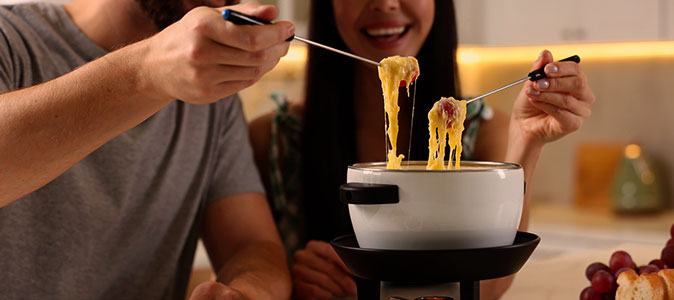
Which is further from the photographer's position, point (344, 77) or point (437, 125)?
point (344, 77)

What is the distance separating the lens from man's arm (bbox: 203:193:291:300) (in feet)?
3.78

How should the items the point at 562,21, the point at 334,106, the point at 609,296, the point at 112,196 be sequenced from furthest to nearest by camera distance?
1. the point at 562,21
2. the point at 334,106
3. the point at 112,196
4. the point at 609,296

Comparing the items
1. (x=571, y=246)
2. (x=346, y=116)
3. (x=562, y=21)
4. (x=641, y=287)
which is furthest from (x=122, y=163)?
(x=562, y=21)

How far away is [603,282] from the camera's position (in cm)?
92

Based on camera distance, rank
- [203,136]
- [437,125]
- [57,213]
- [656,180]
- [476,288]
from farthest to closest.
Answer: [656,180] < [203,136] < [57,213] < [437,125] < [476,288]

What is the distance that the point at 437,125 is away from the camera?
0.88 m

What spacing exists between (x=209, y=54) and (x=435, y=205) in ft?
1.00

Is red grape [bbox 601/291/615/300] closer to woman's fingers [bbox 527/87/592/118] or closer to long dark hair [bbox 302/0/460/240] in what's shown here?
woman's fingers [bbox 527/87/592/118]

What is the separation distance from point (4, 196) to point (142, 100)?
263mm

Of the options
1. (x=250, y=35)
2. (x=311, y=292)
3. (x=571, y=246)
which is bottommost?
(x=571, y=246)

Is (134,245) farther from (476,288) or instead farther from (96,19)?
(476,288)

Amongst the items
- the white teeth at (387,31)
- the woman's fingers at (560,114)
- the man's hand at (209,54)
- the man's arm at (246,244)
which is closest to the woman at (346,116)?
the white teeth at (387,31)

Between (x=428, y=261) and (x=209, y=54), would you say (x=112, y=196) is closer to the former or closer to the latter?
(x=209, y=54)

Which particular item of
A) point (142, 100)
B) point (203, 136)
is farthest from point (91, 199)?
point (142, 100)
